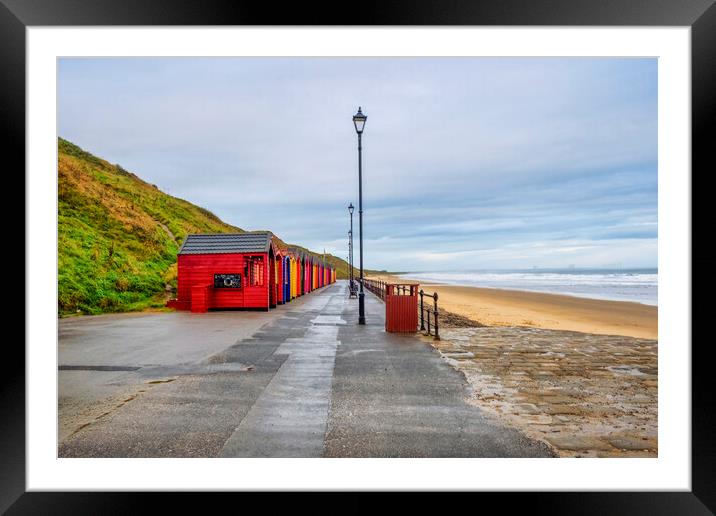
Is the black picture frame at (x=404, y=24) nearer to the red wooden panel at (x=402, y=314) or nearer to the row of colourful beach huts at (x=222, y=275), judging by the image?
the red wooden panel at (x=402, y=314)

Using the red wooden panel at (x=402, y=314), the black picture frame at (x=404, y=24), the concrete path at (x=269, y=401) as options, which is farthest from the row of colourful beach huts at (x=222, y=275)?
the black picture frame at (x=404, y=24)

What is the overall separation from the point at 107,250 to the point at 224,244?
36.9 ft

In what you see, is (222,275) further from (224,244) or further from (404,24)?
(404,24)

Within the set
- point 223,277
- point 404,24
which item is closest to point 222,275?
point 223,277

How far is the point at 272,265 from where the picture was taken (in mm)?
21672

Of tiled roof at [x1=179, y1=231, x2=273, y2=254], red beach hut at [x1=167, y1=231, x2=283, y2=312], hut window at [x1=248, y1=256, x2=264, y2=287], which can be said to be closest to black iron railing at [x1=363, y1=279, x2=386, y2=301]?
hut window at [x1=248, y1=256, x2=264, y2=287]

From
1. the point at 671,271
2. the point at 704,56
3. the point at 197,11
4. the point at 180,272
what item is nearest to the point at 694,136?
the point at 704,56

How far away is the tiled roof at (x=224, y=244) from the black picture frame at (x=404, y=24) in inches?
658

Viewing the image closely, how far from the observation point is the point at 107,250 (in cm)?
2609

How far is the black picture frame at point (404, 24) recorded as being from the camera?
3096mm

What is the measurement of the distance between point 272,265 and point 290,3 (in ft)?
62.7

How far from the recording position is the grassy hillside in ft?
65.8

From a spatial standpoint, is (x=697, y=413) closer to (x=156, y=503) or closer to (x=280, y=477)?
(x=280, y=477)

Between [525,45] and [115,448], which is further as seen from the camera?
[115,448]
